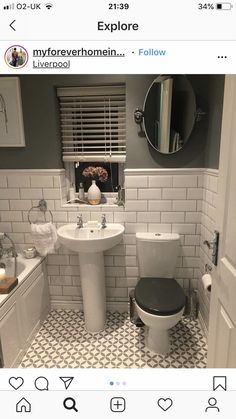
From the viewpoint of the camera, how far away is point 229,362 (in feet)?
2.99

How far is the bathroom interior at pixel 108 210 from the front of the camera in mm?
1793

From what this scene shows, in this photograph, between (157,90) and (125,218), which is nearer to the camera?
(157,90)

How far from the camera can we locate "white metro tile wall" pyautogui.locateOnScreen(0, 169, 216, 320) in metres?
2.00

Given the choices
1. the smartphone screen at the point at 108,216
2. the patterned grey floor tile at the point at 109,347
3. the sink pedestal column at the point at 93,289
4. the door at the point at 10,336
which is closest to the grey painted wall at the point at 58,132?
the smartphone screen at the point at 108,216

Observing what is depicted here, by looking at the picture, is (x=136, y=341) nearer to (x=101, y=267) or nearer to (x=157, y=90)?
(x=101, y=267)

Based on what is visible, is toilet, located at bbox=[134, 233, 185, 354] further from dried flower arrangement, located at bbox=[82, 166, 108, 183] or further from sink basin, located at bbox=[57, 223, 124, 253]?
dried flower arrangement, located at bbox=[82, 166, 108, 183]
